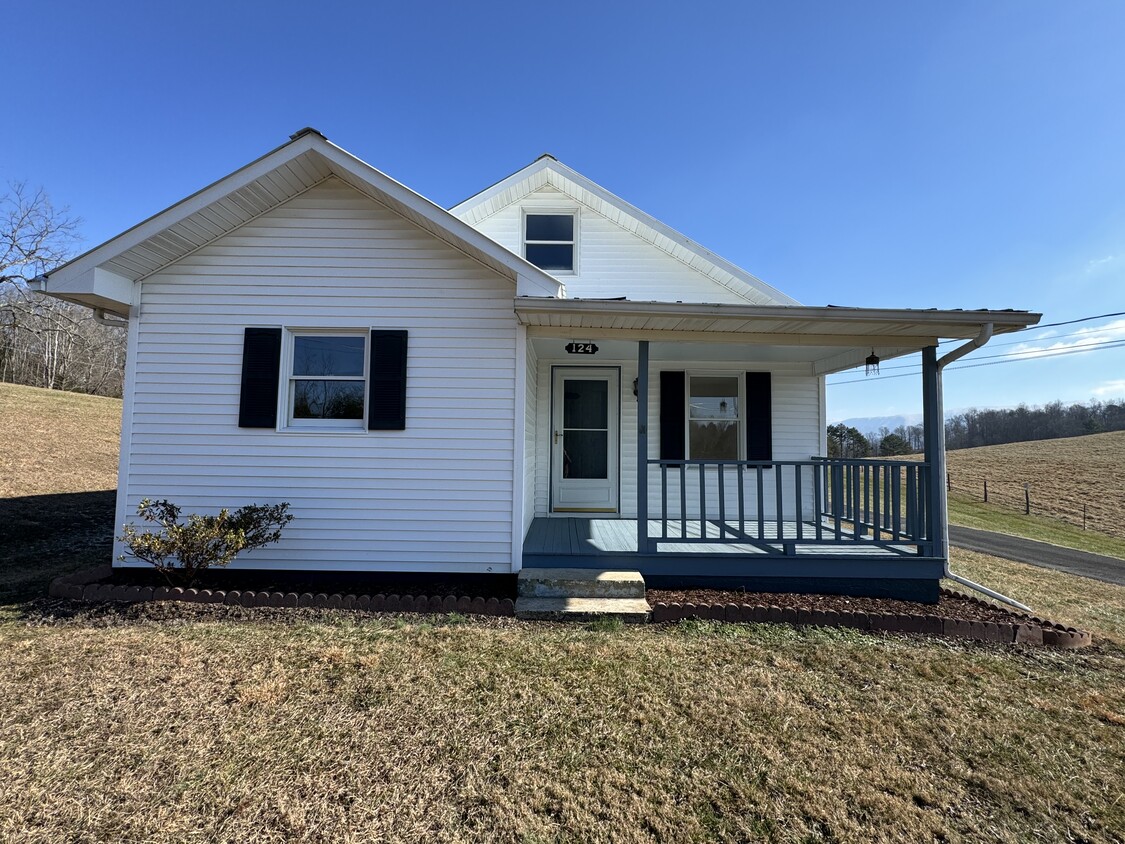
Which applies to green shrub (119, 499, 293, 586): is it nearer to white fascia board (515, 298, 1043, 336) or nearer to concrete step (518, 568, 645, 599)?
concrete step (518, 568, 645, 599)

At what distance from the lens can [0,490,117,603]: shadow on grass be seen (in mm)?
5461

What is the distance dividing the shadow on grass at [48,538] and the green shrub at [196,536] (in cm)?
126

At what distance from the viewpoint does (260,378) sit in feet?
17.1

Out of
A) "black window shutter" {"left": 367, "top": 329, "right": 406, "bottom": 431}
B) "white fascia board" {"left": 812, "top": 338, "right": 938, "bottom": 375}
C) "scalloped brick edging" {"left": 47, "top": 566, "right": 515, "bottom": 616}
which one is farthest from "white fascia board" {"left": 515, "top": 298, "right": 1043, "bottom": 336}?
"scalloped brick edging" {"left": 47, "top": 566, "right": 515, "bottom": 616}

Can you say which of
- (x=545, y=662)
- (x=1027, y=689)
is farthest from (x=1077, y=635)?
(x=545, y=662)

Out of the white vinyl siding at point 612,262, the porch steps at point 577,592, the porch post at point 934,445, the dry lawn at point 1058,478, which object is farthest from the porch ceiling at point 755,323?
the dry lawn at point 1058,478

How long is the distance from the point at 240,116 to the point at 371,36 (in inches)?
102

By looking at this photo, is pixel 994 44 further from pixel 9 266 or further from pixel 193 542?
pixel 9 266

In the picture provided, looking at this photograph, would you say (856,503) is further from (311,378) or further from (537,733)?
(311,378)

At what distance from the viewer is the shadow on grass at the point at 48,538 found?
17.9 feet

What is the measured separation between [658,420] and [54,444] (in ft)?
55.6

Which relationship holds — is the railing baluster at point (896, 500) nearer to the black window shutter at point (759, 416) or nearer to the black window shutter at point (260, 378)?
the black window shutter at point (759, 416)

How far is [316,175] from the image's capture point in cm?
525

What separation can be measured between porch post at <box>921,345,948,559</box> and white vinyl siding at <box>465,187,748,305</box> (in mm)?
3319
